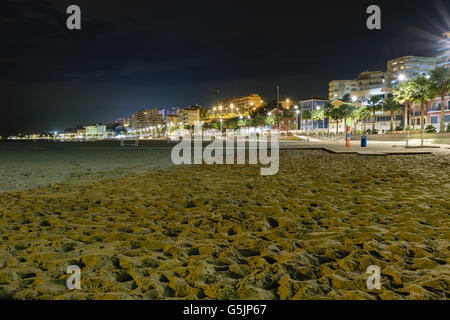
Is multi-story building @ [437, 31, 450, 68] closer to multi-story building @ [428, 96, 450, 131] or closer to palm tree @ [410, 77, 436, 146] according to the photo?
multi-story building @ [428, 96, 450, 131]

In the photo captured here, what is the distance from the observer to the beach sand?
3066mm

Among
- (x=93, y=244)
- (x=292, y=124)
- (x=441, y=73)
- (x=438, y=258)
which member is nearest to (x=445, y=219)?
(x=438, y=258)

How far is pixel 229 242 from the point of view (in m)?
4.43

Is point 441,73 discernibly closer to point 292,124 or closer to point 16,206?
point 16,206

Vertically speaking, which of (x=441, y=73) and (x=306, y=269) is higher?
(x=441, y=73)

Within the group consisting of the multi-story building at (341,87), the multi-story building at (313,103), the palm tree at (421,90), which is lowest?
the palm tree at (421,90)

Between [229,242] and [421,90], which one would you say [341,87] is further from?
[229,242]

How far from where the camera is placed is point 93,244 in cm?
436

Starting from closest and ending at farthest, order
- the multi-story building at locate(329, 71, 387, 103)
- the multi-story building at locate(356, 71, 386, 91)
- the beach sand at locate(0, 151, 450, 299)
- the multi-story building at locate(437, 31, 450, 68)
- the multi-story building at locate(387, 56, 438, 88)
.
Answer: the beach sand at locate(0, 151, 450, 299)
the multi-story building at locate(437, 31, 450, 68)
the multi-story building at locate(387, 56, 438, 88)
the multi-story building at locate(329, 71, 387, 103)
the multi-story building at locate(356, 71, 386, 91)

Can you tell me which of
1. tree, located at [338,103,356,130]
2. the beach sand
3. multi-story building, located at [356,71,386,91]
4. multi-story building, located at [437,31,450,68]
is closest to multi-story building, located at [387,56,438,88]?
multi-story building, located at [356,71,386,91]

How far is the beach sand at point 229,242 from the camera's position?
307 cm

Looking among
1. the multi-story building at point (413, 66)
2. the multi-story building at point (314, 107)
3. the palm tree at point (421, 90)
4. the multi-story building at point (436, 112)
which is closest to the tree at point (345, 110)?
the multi-story building at point (436, 112)

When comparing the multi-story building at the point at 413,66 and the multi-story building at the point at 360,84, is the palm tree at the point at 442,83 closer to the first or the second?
the multi-story building at the point at 360,84

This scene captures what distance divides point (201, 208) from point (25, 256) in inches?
133
